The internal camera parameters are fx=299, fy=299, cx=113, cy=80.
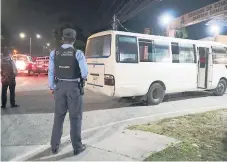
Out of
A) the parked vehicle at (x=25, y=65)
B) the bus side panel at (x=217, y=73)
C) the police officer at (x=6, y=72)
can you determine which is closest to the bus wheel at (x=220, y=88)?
the bus side panel at (x=217, y=73)

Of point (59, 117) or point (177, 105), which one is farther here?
point (177, 105)

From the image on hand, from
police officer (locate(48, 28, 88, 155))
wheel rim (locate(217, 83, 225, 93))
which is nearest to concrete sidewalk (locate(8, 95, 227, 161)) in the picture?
police officer (locate(48, 28, 88, 155))

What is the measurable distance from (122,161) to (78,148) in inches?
30.9

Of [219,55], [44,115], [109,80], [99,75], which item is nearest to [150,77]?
[109,80]

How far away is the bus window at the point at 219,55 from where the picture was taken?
12461 millimetres

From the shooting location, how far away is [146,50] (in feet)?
32.2

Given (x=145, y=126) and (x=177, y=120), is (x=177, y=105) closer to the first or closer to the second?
(x=177, y=120)

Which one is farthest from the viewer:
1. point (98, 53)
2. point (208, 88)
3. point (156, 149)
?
point (208, 88)

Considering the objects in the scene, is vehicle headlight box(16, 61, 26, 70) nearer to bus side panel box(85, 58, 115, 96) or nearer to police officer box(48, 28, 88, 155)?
bus side panel box(85, 58, 115, 96)

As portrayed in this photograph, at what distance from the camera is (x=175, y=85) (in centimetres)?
1080

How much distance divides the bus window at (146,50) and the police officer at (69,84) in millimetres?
4919

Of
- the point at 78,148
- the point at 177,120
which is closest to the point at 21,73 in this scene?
the point at 177,120

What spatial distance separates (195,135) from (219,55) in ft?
24.5

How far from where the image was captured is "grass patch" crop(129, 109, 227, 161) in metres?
4.85
